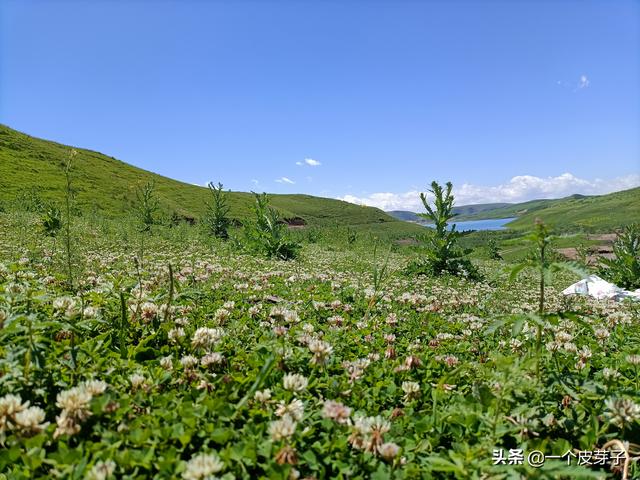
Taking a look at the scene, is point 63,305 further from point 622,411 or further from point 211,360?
point 622,411

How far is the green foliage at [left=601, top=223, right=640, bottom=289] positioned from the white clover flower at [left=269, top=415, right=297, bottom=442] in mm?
14739

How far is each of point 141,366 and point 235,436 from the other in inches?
56.3

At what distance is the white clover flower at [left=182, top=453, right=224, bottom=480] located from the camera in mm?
2045

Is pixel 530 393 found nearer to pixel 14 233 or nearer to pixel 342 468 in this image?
pixel 342 468

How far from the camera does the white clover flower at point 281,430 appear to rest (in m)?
2.40

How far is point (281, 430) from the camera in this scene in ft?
7.92

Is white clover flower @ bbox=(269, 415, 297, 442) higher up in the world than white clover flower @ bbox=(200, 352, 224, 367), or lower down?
lower down

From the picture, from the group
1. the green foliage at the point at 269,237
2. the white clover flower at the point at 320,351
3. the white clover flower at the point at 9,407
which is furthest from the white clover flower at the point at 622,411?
the green foliage at the point at 269,237

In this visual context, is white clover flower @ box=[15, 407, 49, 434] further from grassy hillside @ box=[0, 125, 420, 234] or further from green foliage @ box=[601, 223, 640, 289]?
grassy hillside @ box=[0, 125, 420, 234]

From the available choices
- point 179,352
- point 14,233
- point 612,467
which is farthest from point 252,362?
point 14,233

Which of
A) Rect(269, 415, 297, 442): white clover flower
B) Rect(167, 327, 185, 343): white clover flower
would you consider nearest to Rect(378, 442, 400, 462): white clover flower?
Rect(269, 415, 297, 442): white clover flower

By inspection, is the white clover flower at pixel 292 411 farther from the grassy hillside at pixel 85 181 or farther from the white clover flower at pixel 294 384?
the grassy hillside at pixel 85 181

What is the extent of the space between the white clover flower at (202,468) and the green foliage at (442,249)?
14.0 meters

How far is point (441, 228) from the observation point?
657 inches
